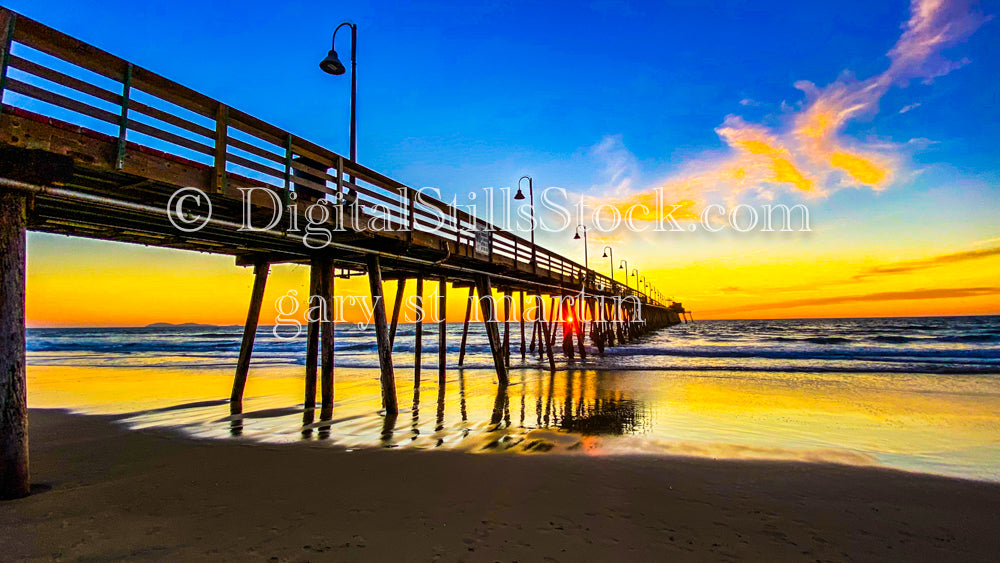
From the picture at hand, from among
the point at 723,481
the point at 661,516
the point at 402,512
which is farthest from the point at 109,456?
the point at 723,481

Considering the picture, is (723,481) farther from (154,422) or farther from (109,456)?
(154,422)

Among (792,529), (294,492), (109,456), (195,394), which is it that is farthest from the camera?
(195,394)

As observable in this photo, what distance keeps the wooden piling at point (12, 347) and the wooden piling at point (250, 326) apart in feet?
19.9

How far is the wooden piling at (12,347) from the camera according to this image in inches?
174

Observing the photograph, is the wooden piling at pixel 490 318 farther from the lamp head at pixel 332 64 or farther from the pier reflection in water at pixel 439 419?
the lamp head at pixel 332 64

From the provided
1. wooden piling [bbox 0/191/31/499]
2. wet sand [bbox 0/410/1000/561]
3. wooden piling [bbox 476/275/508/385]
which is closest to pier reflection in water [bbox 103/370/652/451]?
wooden piling [bbox 476/275/508/385]

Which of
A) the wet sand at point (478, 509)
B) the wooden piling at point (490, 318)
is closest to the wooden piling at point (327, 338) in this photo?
the wet sand at point (478, 509)

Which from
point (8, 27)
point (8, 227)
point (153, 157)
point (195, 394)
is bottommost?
point (195, 394)

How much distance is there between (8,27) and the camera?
14.3 feet

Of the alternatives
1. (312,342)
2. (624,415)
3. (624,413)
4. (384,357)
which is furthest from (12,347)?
(624,413)

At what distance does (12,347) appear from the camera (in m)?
4.48

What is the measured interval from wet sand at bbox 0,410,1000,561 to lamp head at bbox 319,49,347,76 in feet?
23.9

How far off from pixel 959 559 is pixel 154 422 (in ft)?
40.6

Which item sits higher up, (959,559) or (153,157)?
(153,157)
